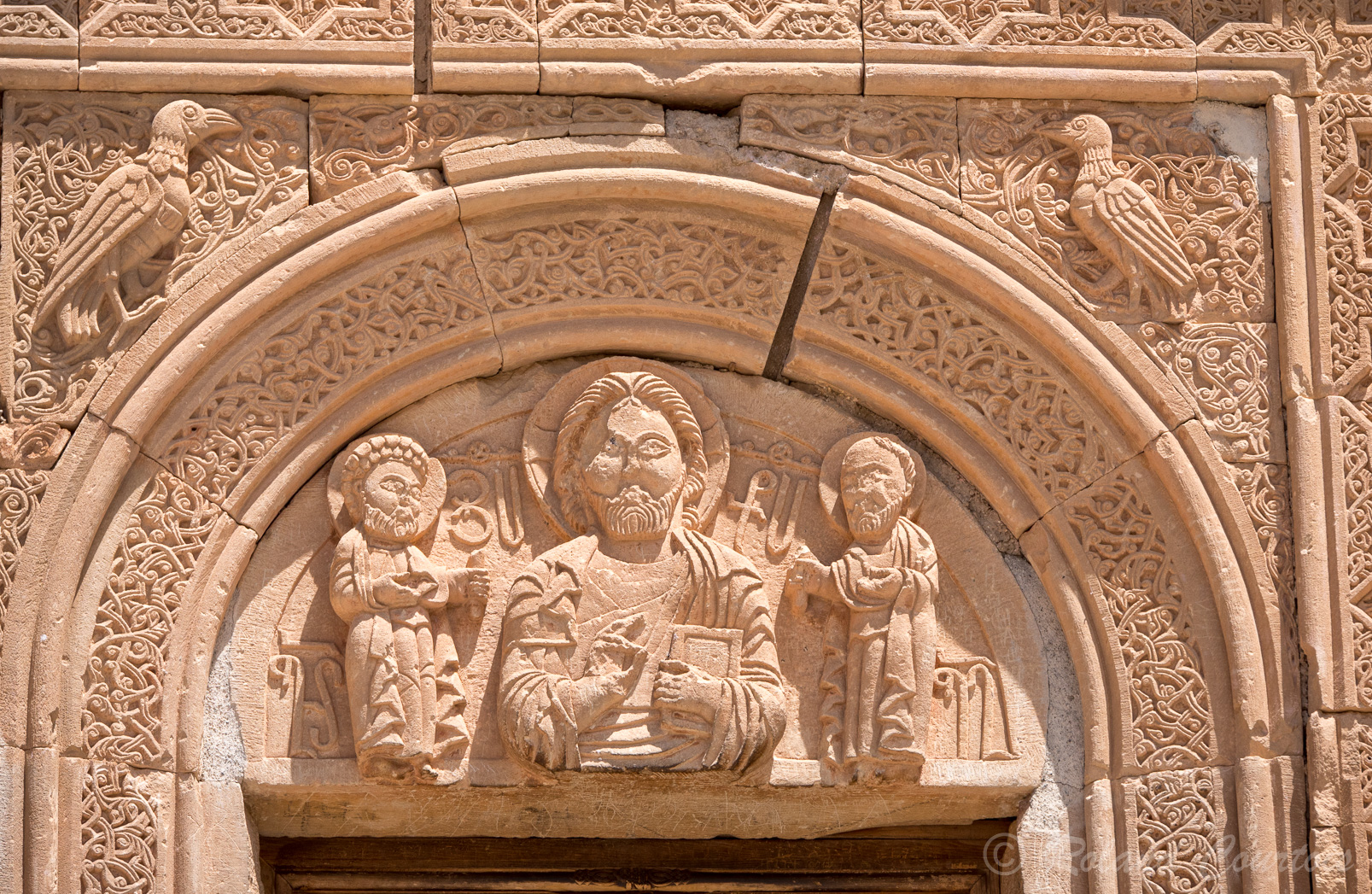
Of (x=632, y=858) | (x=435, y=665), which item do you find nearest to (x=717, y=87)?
(x=435, y=665)

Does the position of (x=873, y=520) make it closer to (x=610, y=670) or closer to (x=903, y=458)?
(x=903, y=458)

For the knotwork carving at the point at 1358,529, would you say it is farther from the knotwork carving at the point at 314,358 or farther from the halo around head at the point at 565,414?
the knotwork carving at the point at 314,358

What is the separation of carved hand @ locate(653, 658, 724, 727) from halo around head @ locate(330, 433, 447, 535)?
0.84 metres

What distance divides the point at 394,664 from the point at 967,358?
74.7 inches

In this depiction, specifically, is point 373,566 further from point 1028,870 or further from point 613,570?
point 1028,870

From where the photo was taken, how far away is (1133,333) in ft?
19.3

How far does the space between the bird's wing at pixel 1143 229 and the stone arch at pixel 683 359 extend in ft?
0.84

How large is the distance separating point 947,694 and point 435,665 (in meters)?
1.48

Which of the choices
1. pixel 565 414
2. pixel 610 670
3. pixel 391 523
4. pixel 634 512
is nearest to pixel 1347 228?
pixel 634 512

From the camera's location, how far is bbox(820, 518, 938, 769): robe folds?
5621mm

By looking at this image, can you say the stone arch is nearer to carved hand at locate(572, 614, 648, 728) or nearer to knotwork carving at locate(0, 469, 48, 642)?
knotwork carving at locate(0, 469, 48, 642)

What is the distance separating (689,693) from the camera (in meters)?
5.55

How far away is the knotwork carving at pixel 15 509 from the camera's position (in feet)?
18.1

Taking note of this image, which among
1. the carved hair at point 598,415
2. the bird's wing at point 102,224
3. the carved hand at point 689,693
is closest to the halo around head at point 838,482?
the carved hair at point 598,415
